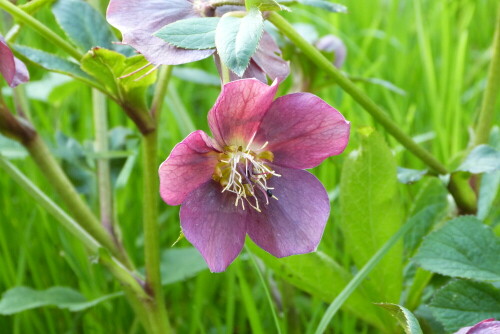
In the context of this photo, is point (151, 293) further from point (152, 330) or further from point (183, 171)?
point (183, 171)

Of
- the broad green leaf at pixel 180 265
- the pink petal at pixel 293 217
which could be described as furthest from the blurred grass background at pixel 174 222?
the pink petal at pixel 293 217

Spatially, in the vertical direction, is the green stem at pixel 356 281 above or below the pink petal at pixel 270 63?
below

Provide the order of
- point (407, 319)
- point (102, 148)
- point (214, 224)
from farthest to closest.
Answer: point (102, 148) → point (214, 224) → point (407, 319)

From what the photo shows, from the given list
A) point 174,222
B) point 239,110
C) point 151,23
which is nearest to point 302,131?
point 239,110

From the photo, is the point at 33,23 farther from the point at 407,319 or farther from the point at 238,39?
the point at 407,319

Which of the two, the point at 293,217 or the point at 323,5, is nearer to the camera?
the point at 293,217

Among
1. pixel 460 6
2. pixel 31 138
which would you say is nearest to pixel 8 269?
pixel 31 138

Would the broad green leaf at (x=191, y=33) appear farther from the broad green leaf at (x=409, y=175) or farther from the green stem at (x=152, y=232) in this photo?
the broad green leaf at (x=409, y=175)
